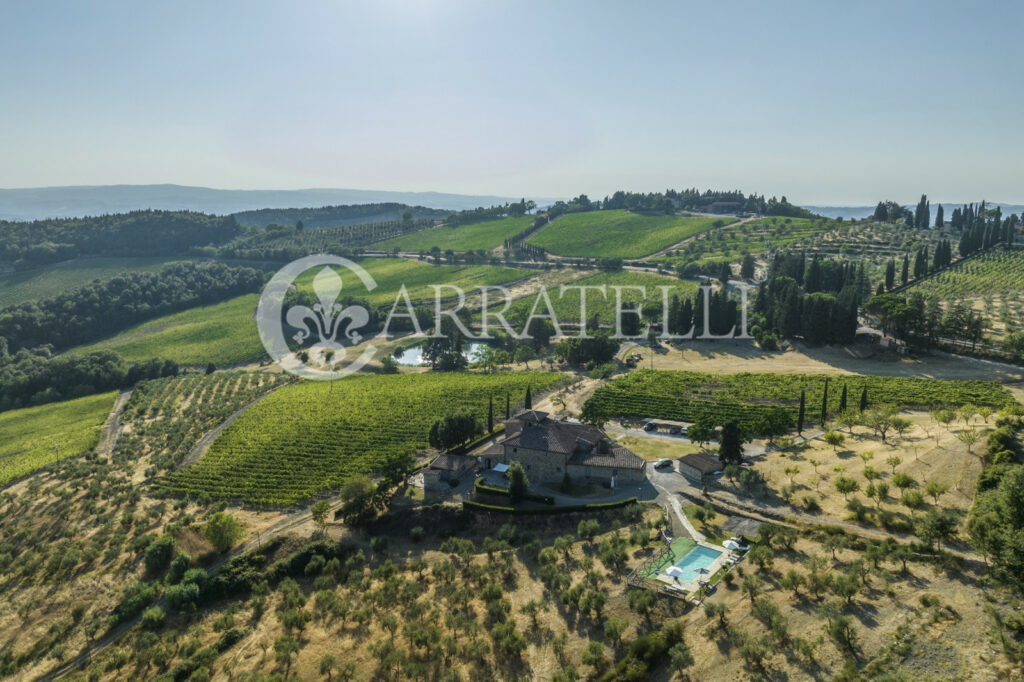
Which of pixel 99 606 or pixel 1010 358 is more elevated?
pixel 1010 358

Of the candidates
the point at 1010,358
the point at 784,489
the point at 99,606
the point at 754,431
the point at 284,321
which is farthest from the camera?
the point at 284,321

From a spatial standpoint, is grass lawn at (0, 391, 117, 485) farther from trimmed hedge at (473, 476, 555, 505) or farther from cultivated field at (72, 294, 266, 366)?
trimmed hedge at (473, 476, 555, 505)

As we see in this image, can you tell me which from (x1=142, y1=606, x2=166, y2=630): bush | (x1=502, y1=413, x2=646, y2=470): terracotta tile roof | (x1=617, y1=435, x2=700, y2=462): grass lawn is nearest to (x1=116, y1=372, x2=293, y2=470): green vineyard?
(x1=142, y1=606, x2=166, y2=630): bush

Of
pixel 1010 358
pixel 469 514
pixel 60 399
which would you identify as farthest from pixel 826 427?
pixel 60 399

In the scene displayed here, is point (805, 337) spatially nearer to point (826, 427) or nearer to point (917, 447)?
point (826, 427)

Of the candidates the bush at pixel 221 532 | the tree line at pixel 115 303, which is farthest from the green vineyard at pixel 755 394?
the tree line at pixel 115 303

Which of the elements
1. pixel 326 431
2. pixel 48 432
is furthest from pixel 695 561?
pixel 48 432
